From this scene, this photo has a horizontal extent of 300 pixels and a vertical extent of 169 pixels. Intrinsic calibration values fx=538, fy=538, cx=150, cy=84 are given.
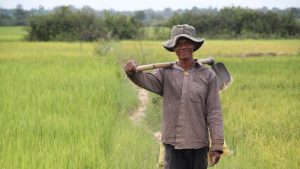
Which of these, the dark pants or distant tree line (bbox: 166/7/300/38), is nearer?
the dark pants

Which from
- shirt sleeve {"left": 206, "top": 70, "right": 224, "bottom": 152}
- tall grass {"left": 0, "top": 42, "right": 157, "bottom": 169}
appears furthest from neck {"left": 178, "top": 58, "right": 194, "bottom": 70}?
tall grass {"left": 0, "top": 42, "right": 157, "bottom": 169}

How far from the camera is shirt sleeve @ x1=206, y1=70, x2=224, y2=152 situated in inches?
99.5

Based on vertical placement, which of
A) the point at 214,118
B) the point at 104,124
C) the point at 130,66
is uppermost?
the point at 130,66

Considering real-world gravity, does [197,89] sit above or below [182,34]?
below

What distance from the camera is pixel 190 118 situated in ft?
8.42

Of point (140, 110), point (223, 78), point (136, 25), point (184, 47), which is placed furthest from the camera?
point (136, 25)

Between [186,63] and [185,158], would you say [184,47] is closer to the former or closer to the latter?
[186,63]

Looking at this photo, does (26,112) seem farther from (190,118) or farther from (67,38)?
(67,38)

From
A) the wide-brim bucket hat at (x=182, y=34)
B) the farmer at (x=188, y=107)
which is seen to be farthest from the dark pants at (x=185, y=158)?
the wide-brim bucket hat at (x=182, y=34)

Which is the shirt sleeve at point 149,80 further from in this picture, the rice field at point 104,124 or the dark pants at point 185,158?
the rice field at point 104,124

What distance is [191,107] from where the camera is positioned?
256 centimetres

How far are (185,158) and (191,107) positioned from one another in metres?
0.27

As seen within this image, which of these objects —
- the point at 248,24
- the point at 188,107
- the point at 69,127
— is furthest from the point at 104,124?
the point at 248,24

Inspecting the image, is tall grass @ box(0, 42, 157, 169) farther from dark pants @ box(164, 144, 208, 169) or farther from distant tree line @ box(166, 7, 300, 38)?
distant tree line @ box(166, 7, 300, 38)
